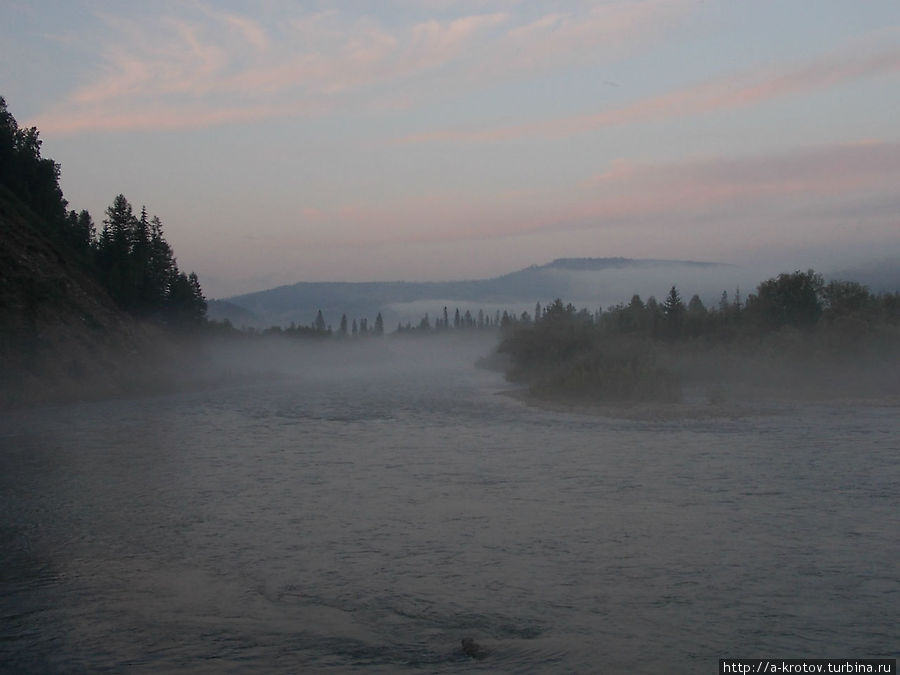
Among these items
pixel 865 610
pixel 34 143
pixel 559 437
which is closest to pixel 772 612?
pixel 865 610

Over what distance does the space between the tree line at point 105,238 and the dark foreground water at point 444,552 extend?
43038 mm

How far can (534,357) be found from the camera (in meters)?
66.4

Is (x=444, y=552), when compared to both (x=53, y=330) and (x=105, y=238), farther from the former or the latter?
(x=105, y=238)

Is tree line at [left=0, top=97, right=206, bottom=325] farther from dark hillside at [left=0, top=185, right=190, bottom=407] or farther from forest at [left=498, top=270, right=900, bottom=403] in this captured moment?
forest at [left=498, top=270, right=900, bottom=403]

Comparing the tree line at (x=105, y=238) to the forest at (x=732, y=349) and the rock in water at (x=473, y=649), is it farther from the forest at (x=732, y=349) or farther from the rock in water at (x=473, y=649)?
the rock in water at (x=473, y=649)

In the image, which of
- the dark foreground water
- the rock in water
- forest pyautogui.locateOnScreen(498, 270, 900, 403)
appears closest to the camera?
the rock in water

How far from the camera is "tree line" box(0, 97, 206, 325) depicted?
6894 centimetres

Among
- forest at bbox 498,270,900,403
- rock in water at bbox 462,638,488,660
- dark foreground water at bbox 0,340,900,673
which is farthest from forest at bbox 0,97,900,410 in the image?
rock in water at bbox 462,638,488,660

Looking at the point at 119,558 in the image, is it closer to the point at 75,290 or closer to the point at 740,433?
the point at 740,433

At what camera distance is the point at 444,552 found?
1508 cm

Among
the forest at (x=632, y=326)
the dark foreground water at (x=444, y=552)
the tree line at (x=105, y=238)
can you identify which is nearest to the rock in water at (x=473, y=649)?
the dark foreground water at (x=444, y=552)

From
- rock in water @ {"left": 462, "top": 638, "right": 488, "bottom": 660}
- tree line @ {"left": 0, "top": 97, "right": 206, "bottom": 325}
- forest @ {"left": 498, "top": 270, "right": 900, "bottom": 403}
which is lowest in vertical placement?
rock in water @ {"left": 462, "top": 638, "right": 488, "bottom": 660}

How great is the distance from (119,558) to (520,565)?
22.0 feet

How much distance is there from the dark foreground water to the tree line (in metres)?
43.0
